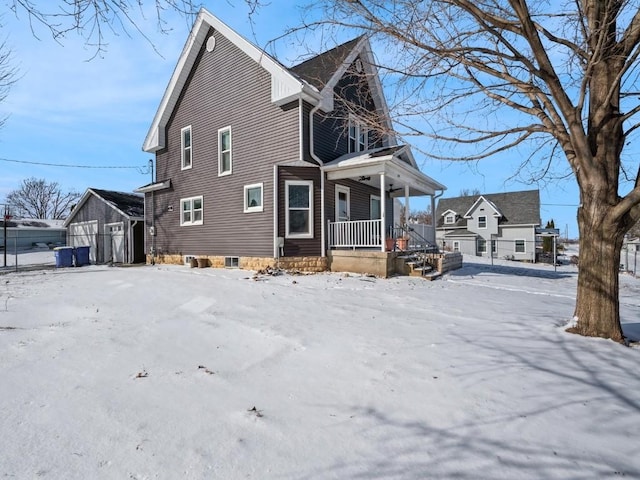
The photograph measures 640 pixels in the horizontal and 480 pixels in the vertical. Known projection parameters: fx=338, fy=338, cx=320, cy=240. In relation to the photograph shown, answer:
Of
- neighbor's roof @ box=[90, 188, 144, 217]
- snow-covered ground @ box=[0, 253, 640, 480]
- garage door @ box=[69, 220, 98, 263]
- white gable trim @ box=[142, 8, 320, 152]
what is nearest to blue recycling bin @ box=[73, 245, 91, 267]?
garage door @ box=[69, 220, 98, 263]

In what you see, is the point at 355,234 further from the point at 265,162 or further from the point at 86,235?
the point at 86,235

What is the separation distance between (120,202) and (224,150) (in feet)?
31.9

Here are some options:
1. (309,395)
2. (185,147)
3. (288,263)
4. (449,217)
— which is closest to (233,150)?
(185,147)

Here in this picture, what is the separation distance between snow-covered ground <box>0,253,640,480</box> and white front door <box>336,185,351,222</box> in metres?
6.69

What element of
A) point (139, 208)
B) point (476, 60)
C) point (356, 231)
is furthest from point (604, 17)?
point (139, 208)

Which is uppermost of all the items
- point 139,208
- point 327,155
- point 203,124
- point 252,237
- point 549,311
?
point 203,124

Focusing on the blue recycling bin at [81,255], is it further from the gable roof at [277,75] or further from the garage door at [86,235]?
the gable roof at [277,75]

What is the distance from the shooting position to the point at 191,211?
13820 millimetres

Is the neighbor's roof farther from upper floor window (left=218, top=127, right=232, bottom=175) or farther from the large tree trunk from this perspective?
the large tree trunk

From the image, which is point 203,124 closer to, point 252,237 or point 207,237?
point 207,237

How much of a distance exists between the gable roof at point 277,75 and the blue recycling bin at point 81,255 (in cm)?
621

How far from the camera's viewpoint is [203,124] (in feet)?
43.7

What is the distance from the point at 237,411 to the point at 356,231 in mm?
8571

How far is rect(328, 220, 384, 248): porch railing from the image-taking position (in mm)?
10453
